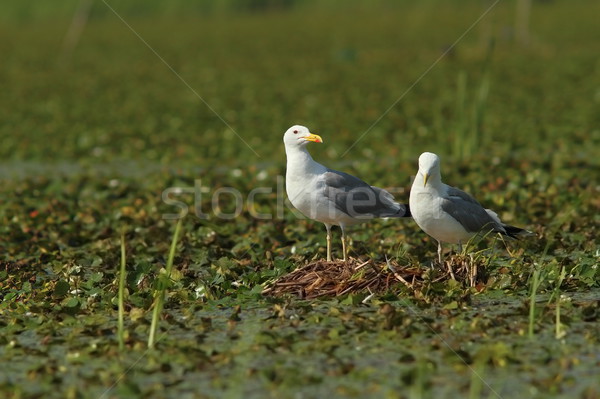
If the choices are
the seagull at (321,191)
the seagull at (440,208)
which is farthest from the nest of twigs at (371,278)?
the seagull at (321,191)

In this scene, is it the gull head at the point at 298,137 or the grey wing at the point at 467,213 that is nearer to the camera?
the grey wing at the point at 467,213

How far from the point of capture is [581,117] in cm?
1597

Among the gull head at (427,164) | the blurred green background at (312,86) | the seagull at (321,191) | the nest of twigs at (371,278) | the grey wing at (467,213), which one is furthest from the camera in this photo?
the blurred green background at (312,86)

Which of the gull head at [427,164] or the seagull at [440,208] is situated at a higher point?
the gull head at [427,164]

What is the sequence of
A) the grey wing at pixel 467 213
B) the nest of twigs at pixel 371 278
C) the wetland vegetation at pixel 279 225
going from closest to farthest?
1. the wetland vegetation at pixel 279 225
2. the nest of twigs at pixel 371 278
3. the grey wing at pixel 467 213

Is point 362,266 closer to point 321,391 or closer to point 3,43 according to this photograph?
point 321,391

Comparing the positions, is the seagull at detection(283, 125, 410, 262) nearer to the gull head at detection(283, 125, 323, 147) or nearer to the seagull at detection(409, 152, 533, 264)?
the gull head at detection(283, 125, 323, 147)

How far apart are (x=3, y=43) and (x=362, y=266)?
27106mm

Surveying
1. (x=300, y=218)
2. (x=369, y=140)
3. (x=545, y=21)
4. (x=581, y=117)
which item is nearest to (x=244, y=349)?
(x=300, y=218)

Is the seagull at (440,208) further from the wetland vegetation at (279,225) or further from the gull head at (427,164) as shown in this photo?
the wetland vegetation at (279,225)

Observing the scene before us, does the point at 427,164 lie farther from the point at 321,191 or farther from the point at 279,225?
the point at 279,225

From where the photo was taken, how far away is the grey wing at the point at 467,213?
24.8 feet

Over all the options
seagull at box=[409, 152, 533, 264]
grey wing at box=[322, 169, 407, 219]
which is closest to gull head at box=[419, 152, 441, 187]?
seagull at box=[409, 152, 533, 264]

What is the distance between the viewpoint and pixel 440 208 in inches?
294
